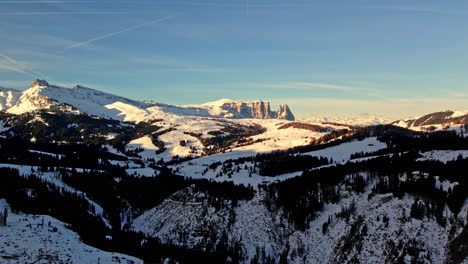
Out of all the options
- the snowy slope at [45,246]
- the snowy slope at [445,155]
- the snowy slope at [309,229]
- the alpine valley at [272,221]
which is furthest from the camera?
the snowy slope at [445,155]

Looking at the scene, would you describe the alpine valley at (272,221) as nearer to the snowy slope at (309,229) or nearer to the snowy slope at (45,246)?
the snowy slope at (45,246)

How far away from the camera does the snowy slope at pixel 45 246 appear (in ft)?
257

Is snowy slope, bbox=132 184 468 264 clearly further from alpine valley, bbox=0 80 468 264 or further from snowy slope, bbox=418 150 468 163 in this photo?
snowy slope, bbox=418 150 468 163

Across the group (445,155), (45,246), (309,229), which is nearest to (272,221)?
(309,229)

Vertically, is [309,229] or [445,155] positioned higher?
[445,155]

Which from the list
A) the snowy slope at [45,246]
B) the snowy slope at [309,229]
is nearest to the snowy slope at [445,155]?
the snowy slope at [309,229]

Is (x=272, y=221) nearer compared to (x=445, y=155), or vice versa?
(x=272, y=221)

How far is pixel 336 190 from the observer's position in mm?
167750

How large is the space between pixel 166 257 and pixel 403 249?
241ft

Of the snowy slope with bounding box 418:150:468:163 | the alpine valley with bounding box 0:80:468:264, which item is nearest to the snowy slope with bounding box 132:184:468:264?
the alpine valley with bounding box 0:80:468:264

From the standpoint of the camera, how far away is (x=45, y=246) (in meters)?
84.9

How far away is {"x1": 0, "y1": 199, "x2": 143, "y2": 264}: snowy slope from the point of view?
7838cm

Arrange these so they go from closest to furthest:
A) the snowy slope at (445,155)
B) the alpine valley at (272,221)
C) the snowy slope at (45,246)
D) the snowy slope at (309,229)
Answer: the snowy slope at (45,246) → the alpine valley at (272,221) → the snowy slope at (309,229) → the snowy slope at (445,155)

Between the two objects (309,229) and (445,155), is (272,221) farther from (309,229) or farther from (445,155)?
(445,155)
